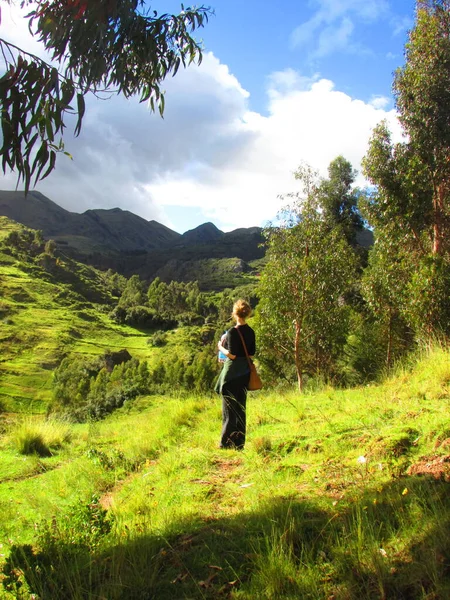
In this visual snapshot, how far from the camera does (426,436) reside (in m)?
4.39

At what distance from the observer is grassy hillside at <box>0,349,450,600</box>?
249cm

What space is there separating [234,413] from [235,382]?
1.43ft

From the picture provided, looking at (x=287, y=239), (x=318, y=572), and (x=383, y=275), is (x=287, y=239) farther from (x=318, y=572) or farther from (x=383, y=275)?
(x=318, y=572)

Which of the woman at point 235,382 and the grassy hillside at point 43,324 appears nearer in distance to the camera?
the woman at point 235,382

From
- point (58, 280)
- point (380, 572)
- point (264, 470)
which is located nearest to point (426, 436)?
point (264, 470)

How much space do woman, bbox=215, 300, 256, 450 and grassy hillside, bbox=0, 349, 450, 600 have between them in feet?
0.96

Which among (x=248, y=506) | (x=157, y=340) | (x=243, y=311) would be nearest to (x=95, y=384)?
(x=157, y=340)

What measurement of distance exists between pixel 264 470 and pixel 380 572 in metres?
2.26

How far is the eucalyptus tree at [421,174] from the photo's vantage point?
1177 centimetres

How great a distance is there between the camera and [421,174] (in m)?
12.1

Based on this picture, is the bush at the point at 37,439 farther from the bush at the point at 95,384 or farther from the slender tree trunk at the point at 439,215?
the bush at the point at 95,384

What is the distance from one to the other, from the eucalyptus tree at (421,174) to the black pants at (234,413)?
8.20 meters

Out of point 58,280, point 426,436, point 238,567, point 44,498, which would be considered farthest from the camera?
point 58,280

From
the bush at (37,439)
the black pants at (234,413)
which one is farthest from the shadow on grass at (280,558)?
the bush at (37,439)
